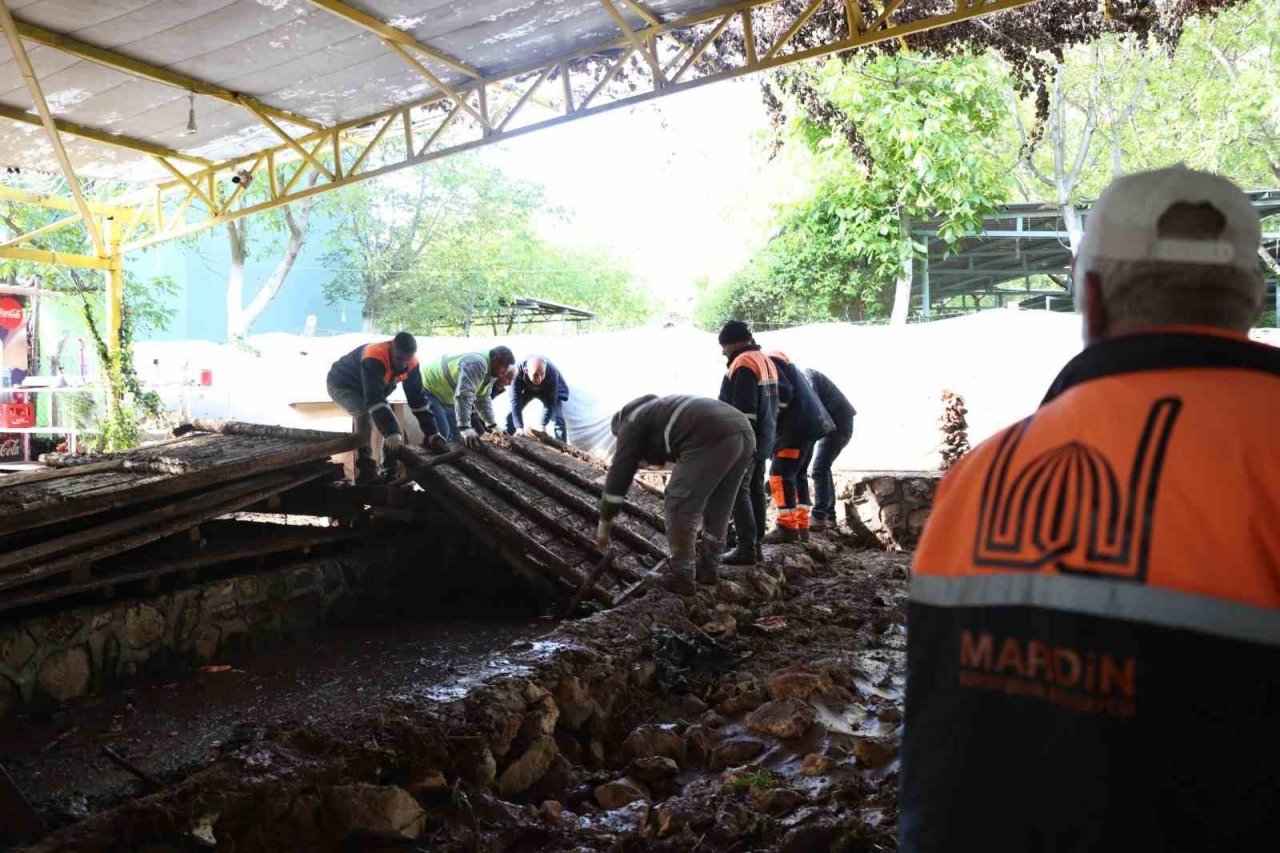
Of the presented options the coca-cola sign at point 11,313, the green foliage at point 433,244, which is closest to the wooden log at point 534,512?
the coca-cola sign at point 11,313

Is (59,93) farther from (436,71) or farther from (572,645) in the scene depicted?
(572,645)

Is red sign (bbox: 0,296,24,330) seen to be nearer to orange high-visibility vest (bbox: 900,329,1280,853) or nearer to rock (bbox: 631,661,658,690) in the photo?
rock (bbox: 631,661,658,690)

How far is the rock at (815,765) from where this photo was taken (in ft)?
12.8

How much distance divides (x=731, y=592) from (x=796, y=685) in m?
1.89

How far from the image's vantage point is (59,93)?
28.1 ft

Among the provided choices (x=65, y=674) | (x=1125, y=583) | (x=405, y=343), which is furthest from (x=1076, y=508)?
(x=405, y=343)

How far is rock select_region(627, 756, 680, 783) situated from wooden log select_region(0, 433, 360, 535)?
11.3ft

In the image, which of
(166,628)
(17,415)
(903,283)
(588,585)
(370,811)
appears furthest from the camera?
(903,283)

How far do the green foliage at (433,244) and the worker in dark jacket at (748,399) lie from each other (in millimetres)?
16735

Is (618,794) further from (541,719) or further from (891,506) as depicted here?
(891,506)

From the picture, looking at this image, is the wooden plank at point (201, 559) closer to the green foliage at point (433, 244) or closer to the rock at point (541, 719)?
the rock at point (541, 719)

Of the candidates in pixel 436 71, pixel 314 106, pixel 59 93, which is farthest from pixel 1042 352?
pixel 59 93

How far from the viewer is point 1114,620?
119 centimetres

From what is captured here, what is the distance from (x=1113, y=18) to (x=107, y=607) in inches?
333
